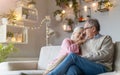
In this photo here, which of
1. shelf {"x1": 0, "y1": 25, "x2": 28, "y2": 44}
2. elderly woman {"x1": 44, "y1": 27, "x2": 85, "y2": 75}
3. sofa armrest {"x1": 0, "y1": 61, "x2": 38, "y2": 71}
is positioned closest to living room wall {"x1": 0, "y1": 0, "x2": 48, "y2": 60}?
shelf {"x1": 0, "y1": 25, "x2": 28, "y2": 44}

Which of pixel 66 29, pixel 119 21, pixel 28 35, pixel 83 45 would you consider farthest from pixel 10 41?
pixel 119 21

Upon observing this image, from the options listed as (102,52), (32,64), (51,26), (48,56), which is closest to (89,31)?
(102,52)

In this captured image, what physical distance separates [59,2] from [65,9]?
0.23m

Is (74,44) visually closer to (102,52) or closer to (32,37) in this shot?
(102,52)

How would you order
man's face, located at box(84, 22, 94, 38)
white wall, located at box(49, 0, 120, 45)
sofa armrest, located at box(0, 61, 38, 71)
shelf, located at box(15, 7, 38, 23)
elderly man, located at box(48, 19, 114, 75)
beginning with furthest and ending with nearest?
shelf, located at box(15, 7, 38, 23) → white wall, located at box(49, 0, 120, 45) → sofa armrest, located at box(0, 61, 38, 71) → man's face, located at box(84, 22, 94, 38) → elderly man, located at box(48, 19, 114, 75)

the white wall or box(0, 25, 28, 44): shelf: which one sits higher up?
the white wall

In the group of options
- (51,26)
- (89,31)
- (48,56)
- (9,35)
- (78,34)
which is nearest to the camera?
(89,31)

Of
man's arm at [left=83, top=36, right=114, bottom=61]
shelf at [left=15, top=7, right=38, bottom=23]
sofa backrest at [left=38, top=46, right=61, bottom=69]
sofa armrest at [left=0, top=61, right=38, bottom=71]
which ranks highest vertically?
shelf at [left=15, top=7, right=38, bottom=23]

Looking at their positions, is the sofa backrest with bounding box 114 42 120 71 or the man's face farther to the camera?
the man's face

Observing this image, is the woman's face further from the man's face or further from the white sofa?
the white sofa

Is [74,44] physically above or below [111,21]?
below

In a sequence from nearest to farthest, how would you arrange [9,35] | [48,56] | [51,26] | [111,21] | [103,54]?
[103,54] → [48,56] → [9,35] → [111,21] → [51,26]

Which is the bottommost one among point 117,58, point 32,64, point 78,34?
point 32,64

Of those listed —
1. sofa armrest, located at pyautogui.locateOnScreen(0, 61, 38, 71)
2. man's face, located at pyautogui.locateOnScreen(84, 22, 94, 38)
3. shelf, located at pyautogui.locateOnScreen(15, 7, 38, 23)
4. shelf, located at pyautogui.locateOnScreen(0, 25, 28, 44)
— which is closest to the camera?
man's face, located at pyautogui.locateOnScreen(84, 22, 94, 38)
